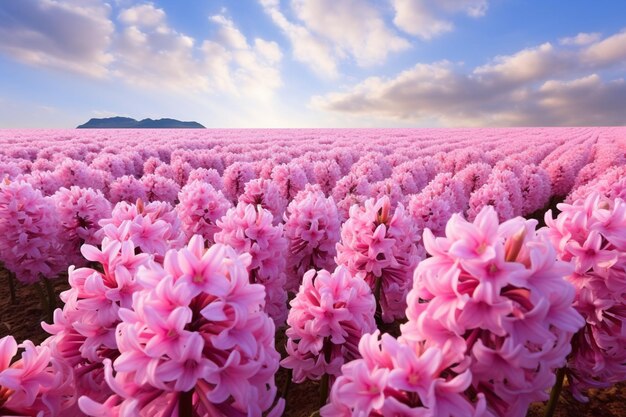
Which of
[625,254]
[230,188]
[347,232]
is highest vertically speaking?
[625,254]

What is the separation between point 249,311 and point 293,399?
3085mm

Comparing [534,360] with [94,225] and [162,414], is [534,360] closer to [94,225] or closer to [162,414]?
[162,414]

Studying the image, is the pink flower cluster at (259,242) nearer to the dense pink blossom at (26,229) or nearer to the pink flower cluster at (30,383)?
the pink flower cluster at (30,383)

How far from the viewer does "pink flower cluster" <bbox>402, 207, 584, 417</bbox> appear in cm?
142

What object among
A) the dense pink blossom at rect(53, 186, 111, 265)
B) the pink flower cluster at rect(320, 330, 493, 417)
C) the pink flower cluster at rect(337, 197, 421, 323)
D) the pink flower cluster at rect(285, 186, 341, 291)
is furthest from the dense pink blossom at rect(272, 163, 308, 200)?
the pink flower cluster at rect(320, 330, 493, 417)

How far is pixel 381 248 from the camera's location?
3.40m

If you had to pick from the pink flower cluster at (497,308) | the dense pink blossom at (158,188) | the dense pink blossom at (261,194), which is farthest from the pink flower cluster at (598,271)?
the dense pink blossom at (158,188)

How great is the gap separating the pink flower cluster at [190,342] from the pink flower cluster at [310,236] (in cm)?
263

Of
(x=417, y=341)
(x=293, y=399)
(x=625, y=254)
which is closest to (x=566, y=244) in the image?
(x=625, y=254)

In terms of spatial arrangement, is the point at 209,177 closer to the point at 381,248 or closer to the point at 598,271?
the point at 381,248

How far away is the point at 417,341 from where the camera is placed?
1.65 m

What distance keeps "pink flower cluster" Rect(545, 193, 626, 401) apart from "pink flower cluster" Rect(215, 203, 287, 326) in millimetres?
2366

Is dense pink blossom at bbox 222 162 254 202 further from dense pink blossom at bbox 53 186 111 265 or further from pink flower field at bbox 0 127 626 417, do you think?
pink flower field at bbox 0 127 626 417

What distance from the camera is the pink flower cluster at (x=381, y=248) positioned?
3.48m
